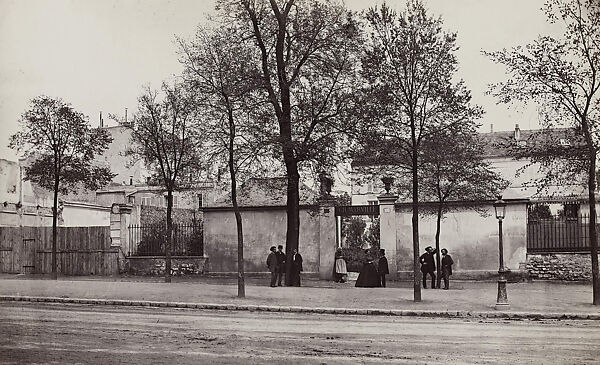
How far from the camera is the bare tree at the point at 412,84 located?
18.0 meters

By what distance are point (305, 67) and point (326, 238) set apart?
7.68 metres

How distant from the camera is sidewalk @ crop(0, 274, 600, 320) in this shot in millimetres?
16688

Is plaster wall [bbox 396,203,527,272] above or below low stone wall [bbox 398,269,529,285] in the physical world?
above

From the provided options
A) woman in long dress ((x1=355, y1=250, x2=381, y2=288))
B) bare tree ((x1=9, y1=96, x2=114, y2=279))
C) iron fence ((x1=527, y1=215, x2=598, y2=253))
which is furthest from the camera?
iron fence ((x1=527, y1=215, x2=598, y2=253))

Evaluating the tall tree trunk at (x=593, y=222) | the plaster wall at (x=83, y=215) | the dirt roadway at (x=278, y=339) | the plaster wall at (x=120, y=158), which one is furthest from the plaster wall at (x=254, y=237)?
the plaster wall at (x=120, y=158)

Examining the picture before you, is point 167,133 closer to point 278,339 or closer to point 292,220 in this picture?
point 292,220

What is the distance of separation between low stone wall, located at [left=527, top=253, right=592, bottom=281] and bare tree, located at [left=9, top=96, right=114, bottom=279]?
16.2m

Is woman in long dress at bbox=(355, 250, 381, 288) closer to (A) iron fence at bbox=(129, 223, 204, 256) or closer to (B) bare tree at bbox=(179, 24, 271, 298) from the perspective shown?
(B) bare tree at bbox=(179, 24, 271, 298)

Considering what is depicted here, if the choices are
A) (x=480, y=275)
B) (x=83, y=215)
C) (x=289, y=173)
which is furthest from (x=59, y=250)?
(x=480, y=275)

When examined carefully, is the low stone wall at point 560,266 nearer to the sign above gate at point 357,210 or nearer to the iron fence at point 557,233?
the iron fence at point 557,233

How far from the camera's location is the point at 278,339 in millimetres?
11883

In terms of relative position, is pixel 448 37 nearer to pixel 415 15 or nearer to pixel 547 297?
pixel 415 15

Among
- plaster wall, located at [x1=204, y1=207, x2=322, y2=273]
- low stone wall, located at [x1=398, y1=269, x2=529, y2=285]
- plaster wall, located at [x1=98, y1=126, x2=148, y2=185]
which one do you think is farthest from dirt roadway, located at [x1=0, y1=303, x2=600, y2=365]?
plaster wall, located at [x1=98, y1=126, x2=148, y2=185]

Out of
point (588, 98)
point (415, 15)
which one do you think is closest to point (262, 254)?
point (415, 15)
